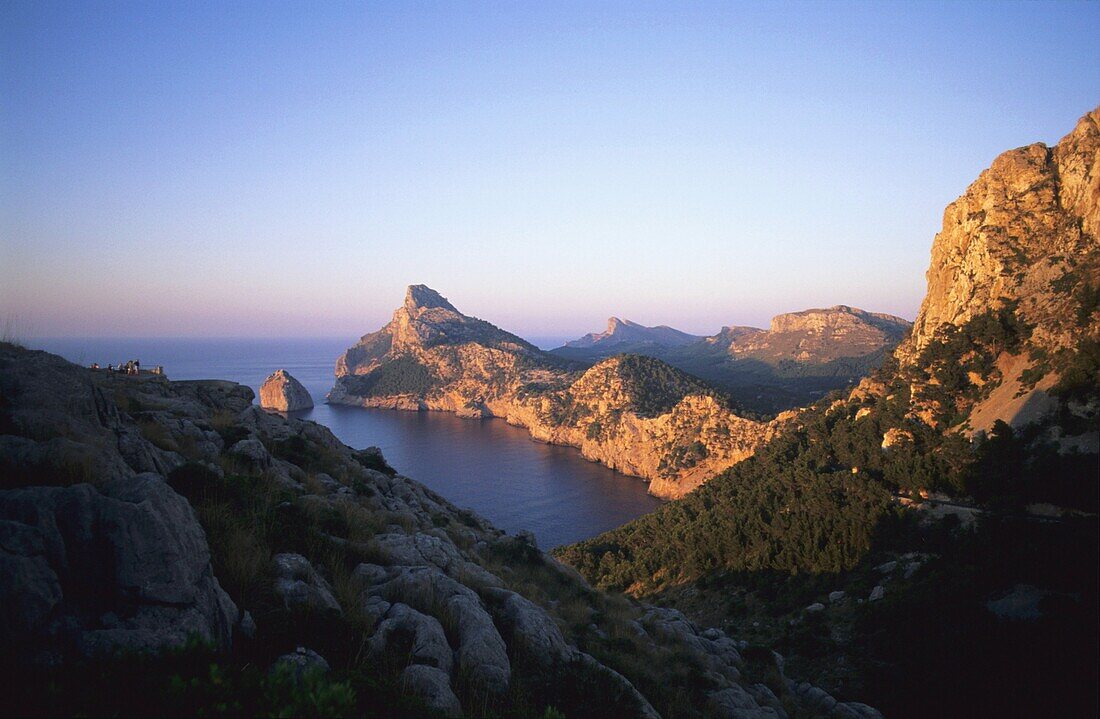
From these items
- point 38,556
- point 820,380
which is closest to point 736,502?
point 38,556

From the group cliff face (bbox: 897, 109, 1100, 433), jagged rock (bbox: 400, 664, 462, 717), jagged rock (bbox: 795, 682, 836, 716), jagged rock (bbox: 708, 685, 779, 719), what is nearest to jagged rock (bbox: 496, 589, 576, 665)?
jagged rock (bbox: 400, 664, 462, 717)

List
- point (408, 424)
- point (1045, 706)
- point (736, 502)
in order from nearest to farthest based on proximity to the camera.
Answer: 1. point (1045, 706)
2. point (736, 502)
3. point (408, 424)

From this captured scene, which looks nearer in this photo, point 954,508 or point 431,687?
point 431,687

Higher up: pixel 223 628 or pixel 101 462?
pixel 101 462

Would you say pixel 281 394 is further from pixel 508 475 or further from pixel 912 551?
pixel 912 551

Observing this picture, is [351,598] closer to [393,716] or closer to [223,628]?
[223,628]

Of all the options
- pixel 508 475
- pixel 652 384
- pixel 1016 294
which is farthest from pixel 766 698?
pixel 652 384

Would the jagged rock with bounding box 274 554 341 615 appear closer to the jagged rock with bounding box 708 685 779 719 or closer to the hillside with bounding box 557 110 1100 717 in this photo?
the jagged rock with bounding box 708 685 779 719
